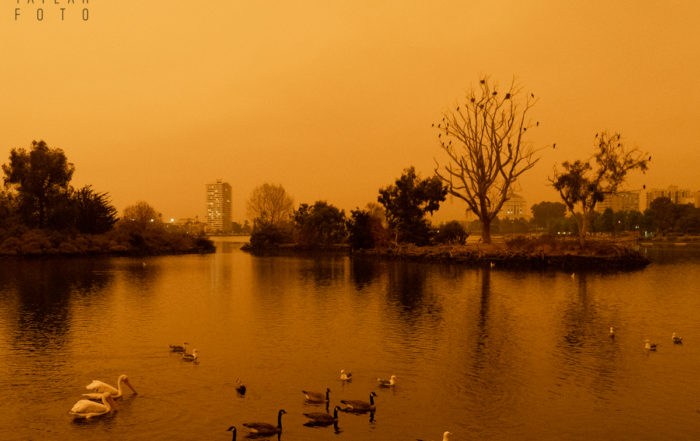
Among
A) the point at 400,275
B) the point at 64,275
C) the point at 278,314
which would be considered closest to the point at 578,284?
the point at 400,275

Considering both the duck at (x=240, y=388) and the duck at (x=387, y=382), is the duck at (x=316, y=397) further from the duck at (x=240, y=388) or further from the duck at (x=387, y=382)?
the duck at (x=387, y=382)

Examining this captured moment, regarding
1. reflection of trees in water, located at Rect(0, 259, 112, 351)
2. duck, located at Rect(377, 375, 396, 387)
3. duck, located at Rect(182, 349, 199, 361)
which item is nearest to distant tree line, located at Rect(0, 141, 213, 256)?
reflection of trees in water, located at Rect(0, 259, 112, 351)

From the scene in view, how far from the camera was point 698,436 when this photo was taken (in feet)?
40.7

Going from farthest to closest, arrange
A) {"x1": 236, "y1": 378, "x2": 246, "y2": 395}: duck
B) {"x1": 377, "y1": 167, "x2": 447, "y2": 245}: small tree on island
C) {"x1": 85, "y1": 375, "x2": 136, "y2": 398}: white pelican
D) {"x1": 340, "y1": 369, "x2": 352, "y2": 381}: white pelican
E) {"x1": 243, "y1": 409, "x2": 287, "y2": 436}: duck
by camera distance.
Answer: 1. {"x1": 377, "y1": 167, "x2": 447, "y2": 245}: small tree on island
2. {"x1": 340, "y1": 369, "x2": 352, "y2": 381}: white pelican
3. {"x1": 236, "y1": 378, "x2": 246, "y2": 395}: duck
4. {"x1": 85, "y1": 375, "x2": 136, "y2": 398}: white pelican
5. {"x1": 243, "y1": 409, "x2": 287, "y2": 436}: duck

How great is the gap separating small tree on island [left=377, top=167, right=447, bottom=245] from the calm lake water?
114 ft

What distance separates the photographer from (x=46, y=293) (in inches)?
1362

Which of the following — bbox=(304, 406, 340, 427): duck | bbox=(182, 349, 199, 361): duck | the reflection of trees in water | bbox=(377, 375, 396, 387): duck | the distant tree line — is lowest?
bbox=(304, 406, 340, 427): duck

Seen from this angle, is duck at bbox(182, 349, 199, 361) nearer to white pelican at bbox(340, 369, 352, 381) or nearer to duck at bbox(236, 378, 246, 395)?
duck at bbox(236, 378, 246, 395)

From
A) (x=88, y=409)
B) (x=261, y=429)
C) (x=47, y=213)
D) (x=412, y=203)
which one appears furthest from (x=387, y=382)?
(x=47, y=213)

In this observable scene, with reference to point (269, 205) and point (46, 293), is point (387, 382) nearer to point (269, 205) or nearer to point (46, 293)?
point (46, 293)

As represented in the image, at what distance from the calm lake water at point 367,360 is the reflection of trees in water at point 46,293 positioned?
0.62ft

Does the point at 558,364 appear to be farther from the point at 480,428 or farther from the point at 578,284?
the point at 578,284

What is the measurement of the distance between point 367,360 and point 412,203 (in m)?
53.4

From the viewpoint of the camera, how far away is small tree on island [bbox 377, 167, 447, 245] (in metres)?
70.5
